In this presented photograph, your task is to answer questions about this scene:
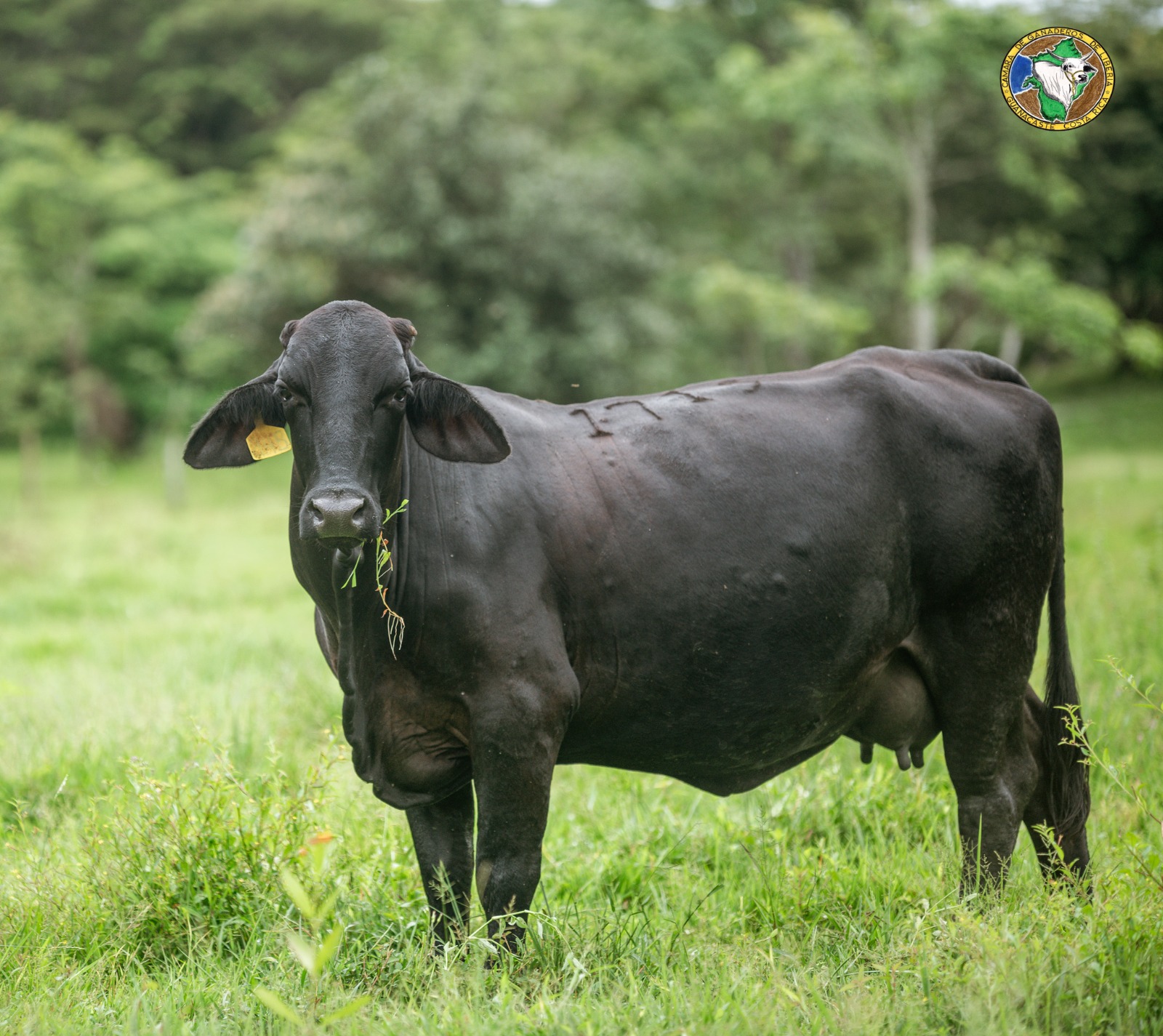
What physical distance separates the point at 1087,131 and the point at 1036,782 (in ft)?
84.0

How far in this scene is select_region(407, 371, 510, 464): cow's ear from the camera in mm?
3215

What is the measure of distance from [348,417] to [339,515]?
0.32 metres

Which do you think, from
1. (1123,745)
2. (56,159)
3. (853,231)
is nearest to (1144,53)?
(853,231)

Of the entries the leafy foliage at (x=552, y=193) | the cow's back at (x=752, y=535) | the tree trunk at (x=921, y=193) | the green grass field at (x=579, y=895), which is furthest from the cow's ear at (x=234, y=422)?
the tree trunk at (x=921, y=193)

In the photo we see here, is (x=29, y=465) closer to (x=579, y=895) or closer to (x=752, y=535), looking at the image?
(x=579, y=895)

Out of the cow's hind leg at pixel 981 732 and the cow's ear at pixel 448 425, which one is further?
the cow's hind leg at pixel 981 732

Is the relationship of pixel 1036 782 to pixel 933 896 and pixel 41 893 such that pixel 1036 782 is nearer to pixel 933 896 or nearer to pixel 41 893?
pixel 933 896

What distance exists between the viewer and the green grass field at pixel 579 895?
286 centimetres

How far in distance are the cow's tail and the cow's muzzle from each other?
2.47 meters

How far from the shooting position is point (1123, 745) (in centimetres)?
502

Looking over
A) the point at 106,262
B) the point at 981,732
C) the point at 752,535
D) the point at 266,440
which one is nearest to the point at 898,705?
the point at 981,732

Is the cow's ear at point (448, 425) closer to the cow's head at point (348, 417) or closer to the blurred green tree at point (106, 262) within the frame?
the cow's head at point (348, 417)

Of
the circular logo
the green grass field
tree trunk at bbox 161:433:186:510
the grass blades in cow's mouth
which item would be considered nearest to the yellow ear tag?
the grass blades in cow's mouth

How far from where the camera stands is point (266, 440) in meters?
3.42
